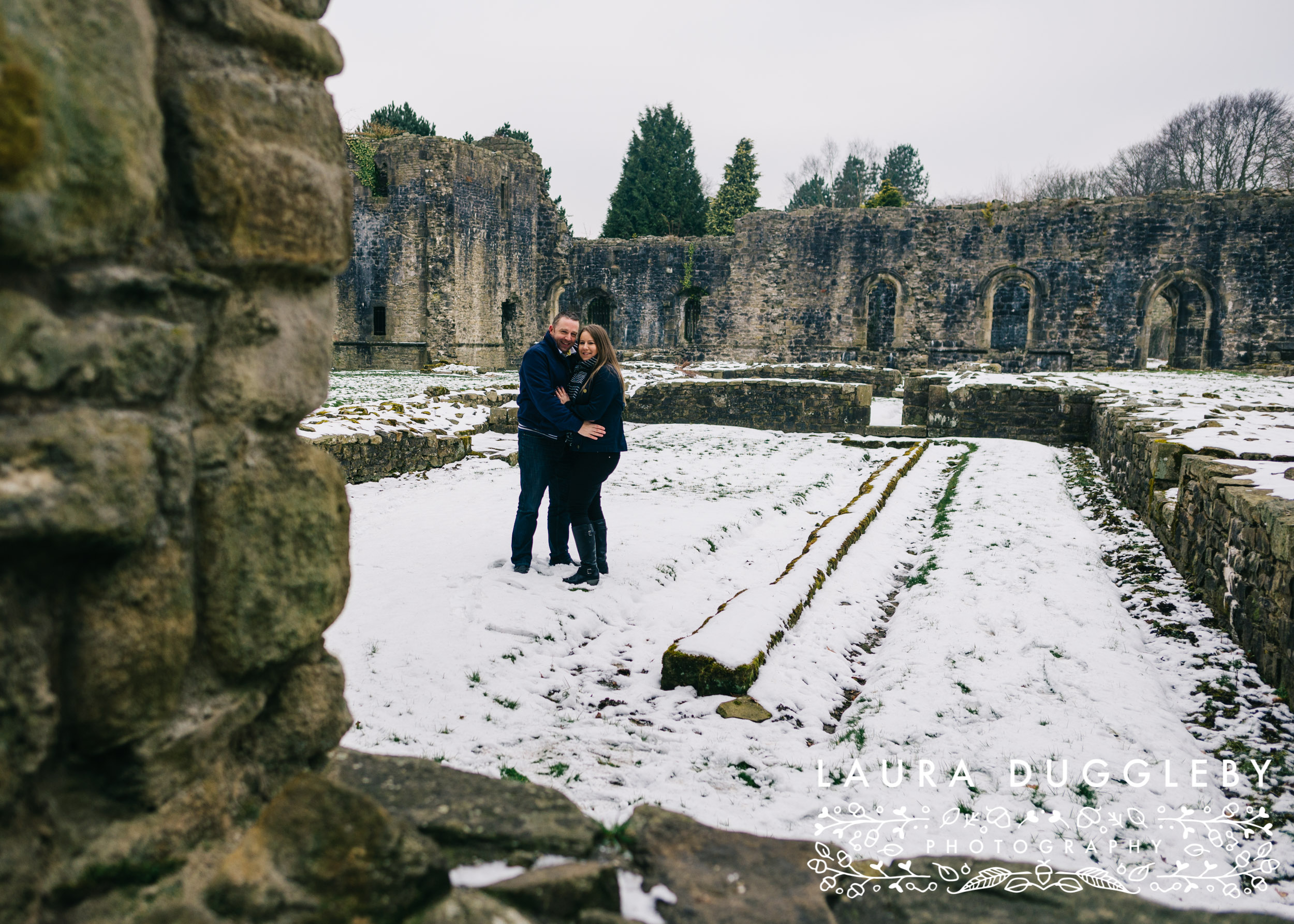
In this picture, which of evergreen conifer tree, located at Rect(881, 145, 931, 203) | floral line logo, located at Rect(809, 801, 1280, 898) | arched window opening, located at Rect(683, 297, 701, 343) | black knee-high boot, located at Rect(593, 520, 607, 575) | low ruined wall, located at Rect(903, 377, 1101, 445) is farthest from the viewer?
evergreen conifer tree, located at Rect(881, 145, 931, 203)

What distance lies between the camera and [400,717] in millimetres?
3438

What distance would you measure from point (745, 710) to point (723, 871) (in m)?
1.98

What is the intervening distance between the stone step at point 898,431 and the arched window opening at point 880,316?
1264 cm

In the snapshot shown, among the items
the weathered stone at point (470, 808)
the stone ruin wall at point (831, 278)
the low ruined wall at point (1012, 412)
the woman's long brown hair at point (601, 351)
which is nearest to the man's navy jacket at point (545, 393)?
the woman's long brown hair at point (601, 351)

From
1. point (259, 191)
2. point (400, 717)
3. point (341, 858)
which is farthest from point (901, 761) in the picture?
point (259, 191)

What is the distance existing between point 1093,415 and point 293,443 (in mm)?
13176

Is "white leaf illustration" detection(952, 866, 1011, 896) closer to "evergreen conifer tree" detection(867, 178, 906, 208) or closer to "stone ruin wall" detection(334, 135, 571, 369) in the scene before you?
"stone ruin wall" detection(334, 135, 571, 369)

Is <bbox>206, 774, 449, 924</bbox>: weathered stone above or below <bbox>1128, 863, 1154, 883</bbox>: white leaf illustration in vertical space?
above

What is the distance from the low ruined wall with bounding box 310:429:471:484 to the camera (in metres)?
8.14

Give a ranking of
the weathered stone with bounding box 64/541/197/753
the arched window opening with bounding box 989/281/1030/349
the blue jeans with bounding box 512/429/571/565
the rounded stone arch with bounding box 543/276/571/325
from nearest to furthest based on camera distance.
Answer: the weathered stone with bounding box 64/541/197/753, the blue jeans with bounding box 512/429/571/565, the arched window opening with bounding box 989/281/1030/349, the rounded stone arch with bounding box 543/276/571/325

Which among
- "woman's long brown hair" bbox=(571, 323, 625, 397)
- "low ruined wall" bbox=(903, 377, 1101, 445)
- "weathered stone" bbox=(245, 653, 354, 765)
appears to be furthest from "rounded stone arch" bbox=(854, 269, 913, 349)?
"weathered stone" bbox=(245, 653, 354, 765)

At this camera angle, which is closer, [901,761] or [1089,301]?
[901,761]

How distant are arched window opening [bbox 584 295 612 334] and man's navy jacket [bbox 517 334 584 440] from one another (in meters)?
24.6

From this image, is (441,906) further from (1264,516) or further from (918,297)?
(918,297)
